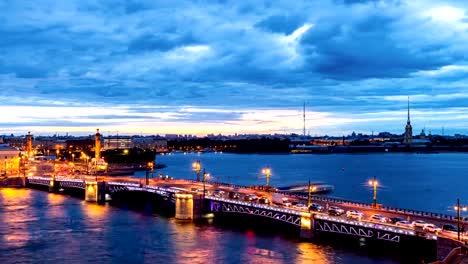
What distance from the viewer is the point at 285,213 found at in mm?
24641

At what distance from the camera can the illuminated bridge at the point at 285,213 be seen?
787 inches

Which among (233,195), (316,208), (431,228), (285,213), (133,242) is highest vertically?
(233,195)

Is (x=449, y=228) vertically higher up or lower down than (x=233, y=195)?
lower down

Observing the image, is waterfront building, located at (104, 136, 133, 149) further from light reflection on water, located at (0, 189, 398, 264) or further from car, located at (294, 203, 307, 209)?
car, located at (294, 203, 307, 209)

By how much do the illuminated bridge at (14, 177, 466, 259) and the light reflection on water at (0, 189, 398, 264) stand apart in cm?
119

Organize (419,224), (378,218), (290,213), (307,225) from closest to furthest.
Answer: (419,224) < (378,218) < (307,225) < (290,213)

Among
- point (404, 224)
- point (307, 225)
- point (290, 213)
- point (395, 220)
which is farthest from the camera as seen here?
point (290, 213)

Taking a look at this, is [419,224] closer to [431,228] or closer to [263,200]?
[431,228]

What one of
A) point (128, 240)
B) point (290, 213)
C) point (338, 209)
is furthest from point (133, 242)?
point (338, 209)

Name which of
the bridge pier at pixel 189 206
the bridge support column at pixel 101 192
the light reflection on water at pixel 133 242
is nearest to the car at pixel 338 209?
the light reflection on water at pixel 133 242

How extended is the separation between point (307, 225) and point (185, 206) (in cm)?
823

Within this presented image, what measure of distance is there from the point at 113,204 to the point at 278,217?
14.9 metres

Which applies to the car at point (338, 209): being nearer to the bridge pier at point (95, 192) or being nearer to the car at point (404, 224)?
the car at point (404, 224)

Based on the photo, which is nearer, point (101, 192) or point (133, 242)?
point (133, 242)
